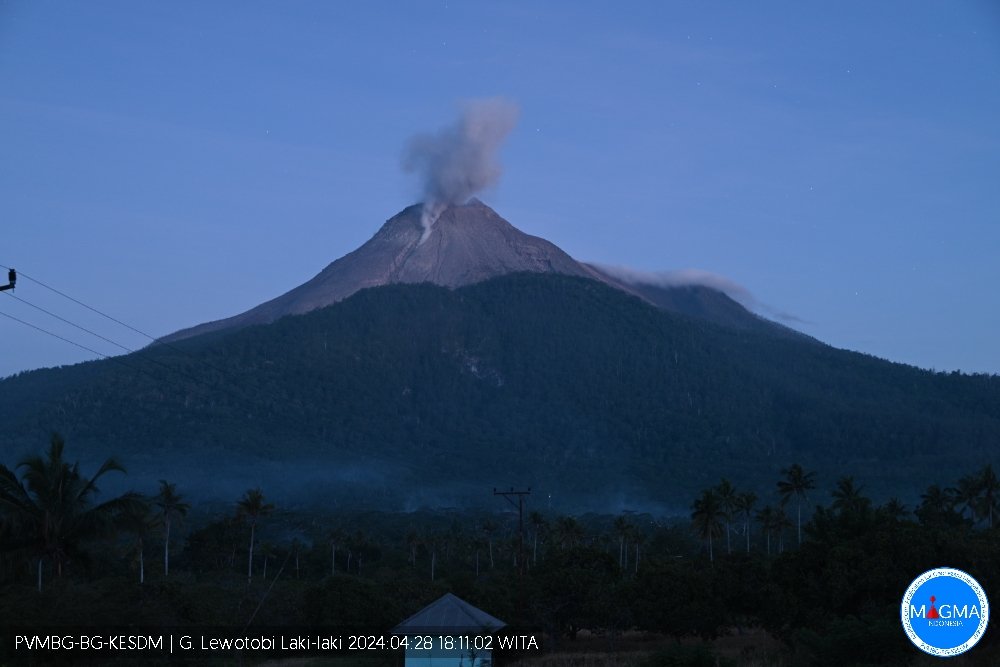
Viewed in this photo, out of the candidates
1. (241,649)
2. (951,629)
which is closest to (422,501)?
(241,649)

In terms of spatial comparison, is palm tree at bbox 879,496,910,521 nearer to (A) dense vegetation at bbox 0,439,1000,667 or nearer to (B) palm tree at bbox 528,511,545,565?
(A) dense vegetation at bbox 0,439,1000,667

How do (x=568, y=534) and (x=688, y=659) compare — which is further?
(x=568, y=534)

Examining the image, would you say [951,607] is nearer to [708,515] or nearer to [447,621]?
[447,621]

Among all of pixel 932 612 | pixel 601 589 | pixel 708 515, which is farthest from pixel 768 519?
pixel 932 612

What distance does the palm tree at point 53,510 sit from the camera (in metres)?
32.3

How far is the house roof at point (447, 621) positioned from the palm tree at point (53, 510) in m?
9.28

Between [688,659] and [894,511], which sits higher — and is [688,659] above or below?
below

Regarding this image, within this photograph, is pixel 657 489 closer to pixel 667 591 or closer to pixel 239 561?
pixel 239 561

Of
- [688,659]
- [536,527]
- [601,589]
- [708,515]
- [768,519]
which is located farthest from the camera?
[536,527]

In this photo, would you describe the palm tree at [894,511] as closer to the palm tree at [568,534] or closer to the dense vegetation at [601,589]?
the dense vegetation at [601,589]

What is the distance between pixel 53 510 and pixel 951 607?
22.1 meters

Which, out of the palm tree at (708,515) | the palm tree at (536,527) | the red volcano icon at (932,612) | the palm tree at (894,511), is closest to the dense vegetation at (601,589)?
the palm tree at (894,511)

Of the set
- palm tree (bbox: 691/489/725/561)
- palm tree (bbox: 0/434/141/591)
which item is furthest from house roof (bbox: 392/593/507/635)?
palm tree (bbox: 691/489/725/561)

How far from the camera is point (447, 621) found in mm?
→ 37156
